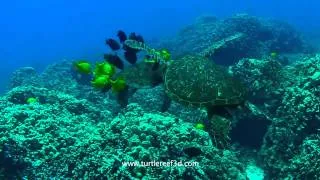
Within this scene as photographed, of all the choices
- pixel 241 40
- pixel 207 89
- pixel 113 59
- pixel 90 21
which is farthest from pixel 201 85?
pixel 90 21

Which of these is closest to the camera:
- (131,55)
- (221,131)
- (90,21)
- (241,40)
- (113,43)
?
(221,131)

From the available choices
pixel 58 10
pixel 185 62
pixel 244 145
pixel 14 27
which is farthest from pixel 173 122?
pixel 58 10

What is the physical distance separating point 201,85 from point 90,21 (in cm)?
9710

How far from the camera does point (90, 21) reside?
99.1 meters

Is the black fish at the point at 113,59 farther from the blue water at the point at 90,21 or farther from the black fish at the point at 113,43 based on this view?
the blue water at the point at 90,21

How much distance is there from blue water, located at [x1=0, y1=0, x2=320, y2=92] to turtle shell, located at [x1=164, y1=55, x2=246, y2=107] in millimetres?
27619

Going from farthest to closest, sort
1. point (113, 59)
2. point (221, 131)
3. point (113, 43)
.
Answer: point (113, 43)
point (113, 59)
point (221, 131)

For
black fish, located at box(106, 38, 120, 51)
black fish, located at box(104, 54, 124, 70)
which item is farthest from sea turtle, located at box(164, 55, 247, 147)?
black fish, located at box(106, 38, 120, 51)

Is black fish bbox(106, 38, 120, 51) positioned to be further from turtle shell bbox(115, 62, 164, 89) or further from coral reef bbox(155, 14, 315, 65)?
coral reef bbox(155, 14, 315, 65)

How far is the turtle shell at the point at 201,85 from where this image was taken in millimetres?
6035

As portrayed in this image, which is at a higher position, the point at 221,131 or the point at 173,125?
the point at 173,125

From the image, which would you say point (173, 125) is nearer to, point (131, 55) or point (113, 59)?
point (131, 55)

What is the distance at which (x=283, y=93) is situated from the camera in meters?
8.67

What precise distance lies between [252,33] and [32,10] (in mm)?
143771
